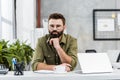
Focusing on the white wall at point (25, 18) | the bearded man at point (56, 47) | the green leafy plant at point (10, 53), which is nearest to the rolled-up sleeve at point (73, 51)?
the bearded man at point (56, 47)

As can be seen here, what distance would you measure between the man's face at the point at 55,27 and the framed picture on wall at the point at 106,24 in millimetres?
3438

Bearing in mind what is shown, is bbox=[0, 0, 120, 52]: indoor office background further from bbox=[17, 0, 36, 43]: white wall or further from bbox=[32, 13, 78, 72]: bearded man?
bbox=[32, 13, 78, 72]: bearded man

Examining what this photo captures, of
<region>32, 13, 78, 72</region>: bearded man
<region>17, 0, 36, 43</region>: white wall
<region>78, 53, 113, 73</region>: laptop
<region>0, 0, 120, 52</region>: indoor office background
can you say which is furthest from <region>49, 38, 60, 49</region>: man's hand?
<region>0, 0, 120, 52</region>: indoor office background

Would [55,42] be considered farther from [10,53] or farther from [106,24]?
[106,24]

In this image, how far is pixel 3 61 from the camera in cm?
336

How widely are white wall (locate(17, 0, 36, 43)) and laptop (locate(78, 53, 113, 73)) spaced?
3.76 m

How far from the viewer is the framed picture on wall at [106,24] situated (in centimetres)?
634

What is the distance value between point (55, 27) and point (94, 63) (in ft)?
3.56

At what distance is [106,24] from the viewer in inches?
251

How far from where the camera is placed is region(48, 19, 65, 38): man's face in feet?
9.71

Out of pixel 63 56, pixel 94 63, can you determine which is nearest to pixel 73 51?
pixel 63 56

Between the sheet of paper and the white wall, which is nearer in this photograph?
the white wall

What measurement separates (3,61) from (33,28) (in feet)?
9.00

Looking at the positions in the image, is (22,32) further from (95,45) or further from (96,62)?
(96,62)
